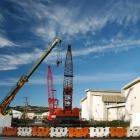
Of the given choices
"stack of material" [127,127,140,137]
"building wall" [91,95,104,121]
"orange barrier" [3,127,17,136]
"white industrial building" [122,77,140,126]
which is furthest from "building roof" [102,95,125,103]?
"stack of material" [127,127,140,137]

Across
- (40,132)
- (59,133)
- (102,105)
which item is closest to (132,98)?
(102,105)

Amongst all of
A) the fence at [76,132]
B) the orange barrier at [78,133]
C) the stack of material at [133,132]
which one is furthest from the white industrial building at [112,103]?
the orange barrier at [78,133]

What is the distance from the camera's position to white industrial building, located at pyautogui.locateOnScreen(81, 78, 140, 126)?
85062mm

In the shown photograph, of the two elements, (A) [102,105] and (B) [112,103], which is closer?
(A) [102,105]

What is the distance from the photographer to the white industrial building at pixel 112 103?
85062mm

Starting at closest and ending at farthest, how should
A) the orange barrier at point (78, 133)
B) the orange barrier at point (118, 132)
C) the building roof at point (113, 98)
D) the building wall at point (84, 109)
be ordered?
the orange barrier at point (118, 132)
the orange barrier at point (78, 133)
the building roof at point (113, 98)
the building wall at point (84, 109)

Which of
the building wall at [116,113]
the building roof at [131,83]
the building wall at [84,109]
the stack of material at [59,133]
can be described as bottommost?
the stack of material at [59,133]

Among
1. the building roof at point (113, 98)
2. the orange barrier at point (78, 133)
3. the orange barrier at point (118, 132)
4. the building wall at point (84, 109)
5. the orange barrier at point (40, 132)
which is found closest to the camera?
the orange barrier at point (118, 132)

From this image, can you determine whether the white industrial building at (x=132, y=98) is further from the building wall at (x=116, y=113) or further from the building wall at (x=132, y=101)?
the building wall at (x=116, y=113)

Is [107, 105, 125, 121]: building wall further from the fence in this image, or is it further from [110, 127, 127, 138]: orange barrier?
[110, 127, 127, 138]: orange barrier

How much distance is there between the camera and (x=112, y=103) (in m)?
106

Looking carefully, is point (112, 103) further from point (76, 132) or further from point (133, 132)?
point (133, 132)

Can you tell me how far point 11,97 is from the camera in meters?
64.7

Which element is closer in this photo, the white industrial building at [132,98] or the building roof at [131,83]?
the white industrial building at [132,98]
